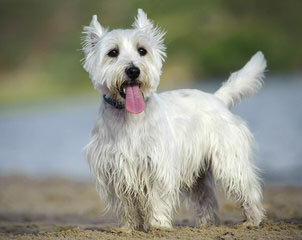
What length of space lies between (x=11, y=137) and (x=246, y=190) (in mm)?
19349

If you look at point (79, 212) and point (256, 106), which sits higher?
point (256, 106)

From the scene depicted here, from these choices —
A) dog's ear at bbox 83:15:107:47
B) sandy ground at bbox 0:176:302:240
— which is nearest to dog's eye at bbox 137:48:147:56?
dog's ear at bbox 83:15:107:47

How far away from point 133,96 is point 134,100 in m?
0.04

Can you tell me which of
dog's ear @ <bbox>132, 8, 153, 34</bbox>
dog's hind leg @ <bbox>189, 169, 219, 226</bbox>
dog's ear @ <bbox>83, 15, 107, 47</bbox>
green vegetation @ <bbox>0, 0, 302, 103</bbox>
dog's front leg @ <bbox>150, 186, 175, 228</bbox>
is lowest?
dog's front leg @ <bbox>150, 186, 175, 228</bbox>

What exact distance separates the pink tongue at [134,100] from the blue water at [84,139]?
2710mm

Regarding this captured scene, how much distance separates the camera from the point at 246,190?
6.37 meters

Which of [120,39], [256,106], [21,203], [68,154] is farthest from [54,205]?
[256,106]

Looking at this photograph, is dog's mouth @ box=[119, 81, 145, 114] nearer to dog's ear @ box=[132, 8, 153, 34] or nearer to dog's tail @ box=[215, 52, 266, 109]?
dog's ear @ box=[132, 8, 153, 34]

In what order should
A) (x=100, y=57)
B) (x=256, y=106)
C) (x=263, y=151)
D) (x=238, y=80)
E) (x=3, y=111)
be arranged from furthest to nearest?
(x=3, y=111) < (x=256, y=106) < (x=263, y=151) < (x=238, y=80) < (x=100, y=57)

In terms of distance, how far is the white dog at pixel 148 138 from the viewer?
5.64 meters

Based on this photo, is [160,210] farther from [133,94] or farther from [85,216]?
[85,216]

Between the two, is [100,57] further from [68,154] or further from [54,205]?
[68,154]

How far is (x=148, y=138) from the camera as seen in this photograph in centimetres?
Answer: 568

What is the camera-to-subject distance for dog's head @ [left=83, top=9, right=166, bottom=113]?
5.55m
